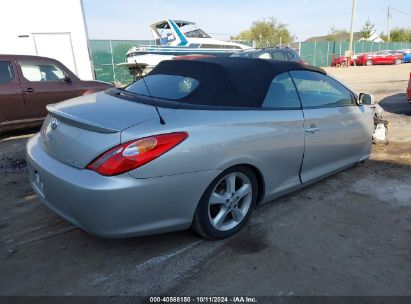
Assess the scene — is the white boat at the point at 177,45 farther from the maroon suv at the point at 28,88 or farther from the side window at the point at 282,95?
the side window at the point at 282,95

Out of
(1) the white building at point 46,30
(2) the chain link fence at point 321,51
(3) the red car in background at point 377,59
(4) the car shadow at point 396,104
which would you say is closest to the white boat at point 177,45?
(1) the white building at point 46,30

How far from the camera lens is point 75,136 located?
261cm

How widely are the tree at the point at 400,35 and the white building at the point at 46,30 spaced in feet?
224

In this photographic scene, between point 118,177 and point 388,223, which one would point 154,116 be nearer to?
point 118,177

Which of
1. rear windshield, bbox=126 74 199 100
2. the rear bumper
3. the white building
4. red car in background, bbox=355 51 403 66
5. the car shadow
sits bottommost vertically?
red car in background, bbox=355 51 403 66

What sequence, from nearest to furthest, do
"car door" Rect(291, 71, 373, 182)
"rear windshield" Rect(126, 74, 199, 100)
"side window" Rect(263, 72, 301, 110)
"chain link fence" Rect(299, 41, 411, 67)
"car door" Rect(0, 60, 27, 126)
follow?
"rear windshield" Rect(126, 74, 199, 100) < "side window" Rect(263, 72, 301, 110) < "car door" Rect(291, 71, 373, 182) < "car door" Rect(0, 60, 27, 126) < "chain link fence" Rect(299, 41, 411, 67)

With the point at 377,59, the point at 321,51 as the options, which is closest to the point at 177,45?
the point at 321,51

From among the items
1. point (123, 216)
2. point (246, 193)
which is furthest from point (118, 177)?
point (246, 193)

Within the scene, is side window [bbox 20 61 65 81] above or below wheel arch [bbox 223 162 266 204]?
above

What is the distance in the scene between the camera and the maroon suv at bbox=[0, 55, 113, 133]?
677 cm

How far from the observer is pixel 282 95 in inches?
136

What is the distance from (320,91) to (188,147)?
2.08 metres

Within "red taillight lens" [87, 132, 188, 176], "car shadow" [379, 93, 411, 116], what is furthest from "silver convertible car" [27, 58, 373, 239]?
"car shadow" [379, 93, 411, 116]

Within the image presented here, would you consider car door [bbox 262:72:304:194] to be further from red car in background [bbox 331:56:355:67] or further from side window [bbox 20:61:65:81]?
red car in background [bbox 331:56:355:67]
